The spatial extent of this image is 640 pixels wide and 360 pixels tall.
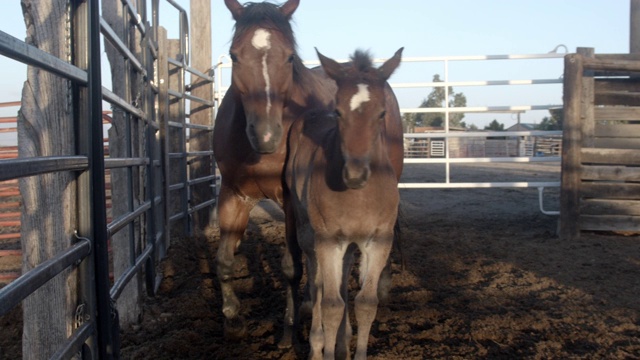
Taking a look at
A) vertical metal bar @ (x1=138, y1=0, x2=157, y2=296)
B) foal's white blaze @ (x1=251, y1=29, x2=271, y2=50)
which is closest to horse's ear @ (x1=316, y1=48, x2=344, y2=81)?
foal's white blaze @ (x1=251, y1=29, x2=271, y2=50)

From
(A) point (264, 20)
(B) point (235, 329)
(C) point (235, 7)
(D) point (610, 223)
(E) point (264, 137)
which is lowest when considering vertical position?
(B) point (235, 329)

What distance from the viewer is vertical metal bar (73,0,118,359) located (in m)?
2.51

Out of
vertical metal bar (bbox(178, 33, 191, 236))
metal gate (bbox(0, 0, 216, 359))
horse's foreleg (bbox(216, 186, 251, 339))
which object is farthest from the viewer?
vertical metal bar (bbox(178, 33, 191, 236))

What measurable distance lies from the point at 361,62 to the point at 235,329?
6.83 ft

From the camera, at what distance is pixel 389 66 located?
383 cm

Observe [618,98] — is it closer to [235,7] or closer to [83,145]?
[235,7]

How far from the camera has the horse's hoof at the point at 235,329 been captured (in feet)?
13.9

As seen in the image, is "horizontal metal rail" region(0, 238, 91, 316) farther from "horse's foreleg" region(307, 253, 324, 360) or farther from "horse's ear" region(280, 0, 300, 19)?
"horse's ear" region(280, 0, 300, 19)

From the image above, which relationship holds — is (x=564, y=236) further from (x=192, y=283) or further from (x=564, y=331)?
(x=192, y=283)

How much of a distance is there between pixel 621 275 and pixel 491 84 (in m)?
3.94

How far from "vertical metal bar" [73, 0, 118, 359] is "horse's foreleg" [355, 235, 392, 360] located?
1.43m

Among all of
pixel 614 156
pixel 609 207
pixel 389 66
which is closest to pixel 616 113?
pixel 614 156

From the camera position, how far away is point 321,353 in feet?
12.3

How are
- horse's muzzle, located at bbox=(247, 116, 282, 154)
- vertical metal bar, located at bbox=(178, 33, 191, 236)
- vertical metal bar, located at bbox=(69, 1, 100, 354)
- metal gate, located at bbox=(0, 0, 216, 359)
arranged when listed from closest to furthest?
metal gate, located at bbox=(0, 0, 216, 359), vertical metal bar, located at bbox=(69, 1, 100, 354), horse's muzzle, located at bbox=(247, 116, 282, 154), vertical metal bar, located at bbox=(178, 33, 191, 236)
